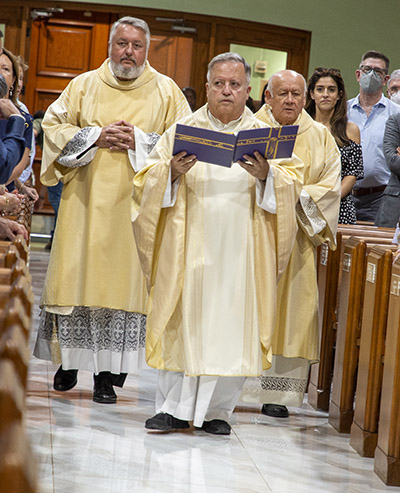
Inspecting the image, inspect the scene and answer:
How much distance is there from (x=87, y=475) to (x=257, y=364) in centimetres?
96

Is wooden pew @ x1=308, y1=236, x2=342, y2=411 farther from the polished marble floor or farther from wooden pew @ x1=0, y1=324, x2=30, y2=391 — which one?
wooden pew @ x1=0, y1=324, x2=30, y2=391

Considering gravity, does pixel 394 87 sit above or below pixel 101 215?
above

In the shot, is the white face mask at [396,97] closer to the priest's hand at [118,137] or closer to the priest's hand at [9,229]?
the priest's hand at [118,137]

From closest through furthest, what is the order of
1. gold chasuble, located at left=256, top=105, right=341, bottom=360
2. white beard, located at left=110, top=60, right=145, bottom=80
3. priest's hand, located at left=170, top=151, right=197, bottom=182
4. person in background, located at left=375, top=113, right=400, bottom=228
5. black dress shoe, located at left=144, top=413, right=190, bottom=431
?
priest's hand, located at left=170, top=151, right=197, bottom=182 < black dress shoe, located at left=144, top=413, right=190, bottom=431 < gold chasuble, located at left=256, top=105, right=341, bottom=360 < white beard, located at left=110, top=60, right=145, bottom=80 < person in background, located at left=375, top=113, right=400, bottom=228

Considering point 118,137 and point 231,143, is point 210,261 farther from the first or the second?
point 118,137

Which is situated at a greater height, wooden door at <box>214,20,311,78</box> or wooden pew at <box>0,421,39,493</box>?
wooden door at <box>214,20,311,78</box>

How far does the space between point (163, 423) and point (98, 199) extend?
1.25m

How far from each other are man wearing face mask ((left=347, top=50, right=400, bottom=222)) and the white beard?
257 cm

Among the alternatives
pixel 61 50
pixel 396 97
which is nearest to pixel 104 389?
pixel 396 97

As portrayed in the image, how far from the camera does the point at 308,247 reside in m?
4.34

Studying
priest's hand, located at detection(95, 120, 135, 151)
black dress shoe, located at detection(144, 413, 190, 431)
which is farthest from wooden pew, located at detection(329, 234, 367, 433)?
priest's hand, located at detection(95, 120, 135, 151)

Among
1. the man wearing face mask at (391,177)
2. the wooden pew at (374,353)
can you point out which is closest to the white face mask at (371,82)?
the man wearing face mask at (391,177)

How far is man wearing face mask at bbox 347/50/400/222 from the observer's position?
653 cm

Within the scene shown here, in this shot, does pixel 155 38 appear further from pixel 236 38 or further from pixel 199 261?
pixel 199 261
